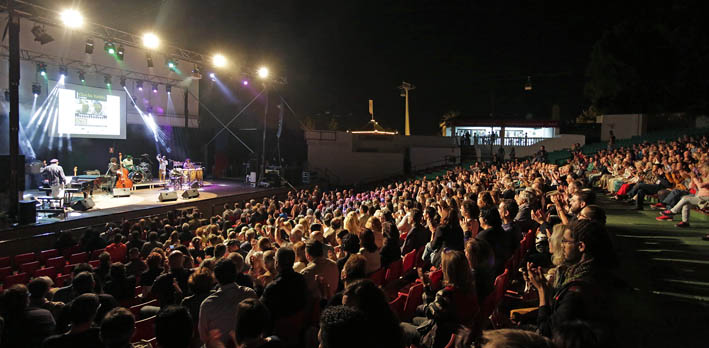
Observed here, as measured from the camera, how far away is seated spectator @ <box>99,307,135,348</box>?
6.89ft

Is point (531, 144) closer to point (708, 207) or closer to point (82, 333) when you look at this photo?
point (708, 207)

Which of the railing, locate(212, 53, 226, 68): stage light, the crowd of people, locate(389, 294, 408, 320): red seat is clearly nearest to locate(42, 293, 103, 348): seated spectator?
the crowd of people

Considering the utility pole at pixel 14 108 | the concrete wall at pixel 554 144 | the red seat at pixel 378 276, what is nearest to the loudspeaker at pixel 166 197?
the utility pole at pixel 14 108

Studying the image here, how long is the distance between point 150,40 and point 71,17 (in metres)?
2.64

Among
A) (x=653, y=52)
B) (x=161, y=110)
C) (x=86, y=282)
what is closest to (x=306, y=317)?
(x=86, y=282)

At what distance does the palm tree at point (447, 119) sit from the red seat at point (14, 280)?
28020 millimetres

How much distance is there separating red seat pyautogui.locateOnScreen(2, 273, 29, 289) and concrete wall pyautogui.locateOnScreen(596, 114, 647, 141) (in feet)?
90.7

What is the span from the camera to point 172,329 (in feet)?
6.67

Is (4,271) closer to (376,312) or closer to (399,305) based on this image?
(399,305)

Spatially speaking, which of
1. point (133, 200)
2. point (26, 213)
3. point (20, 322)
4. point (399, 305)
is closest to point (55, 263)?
point (26, 213)

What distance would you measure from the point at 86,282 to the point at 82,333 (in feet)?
5.13

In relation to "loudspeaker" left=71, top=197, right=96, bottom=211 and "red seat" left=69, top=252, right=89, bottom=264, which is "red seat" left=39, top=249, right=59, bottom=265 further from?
"loudspeaker" left=71, top=197, right=96, bottom=211

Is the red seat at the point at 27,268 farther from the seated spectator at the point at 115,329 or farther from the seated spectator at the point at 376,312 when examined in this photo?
the seated spectator at the point at 376,312

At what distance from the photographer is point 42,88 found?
15.0 metres
